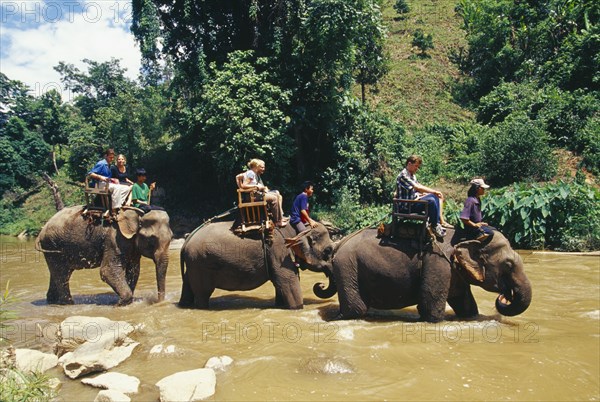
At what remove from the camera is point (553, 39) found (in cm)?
2327

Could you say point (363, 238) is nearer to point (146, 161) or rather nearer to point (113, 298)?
point (113, 298)

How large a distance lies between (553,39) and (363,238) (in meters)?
20.8

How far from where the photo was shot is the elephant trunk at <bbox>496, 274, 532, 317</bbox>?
6.34m

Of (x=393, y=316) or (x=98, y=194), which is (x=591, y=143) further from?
(x=98, y=194)

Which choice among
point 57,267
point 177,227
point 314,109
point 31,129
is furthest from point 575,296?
point 31,129

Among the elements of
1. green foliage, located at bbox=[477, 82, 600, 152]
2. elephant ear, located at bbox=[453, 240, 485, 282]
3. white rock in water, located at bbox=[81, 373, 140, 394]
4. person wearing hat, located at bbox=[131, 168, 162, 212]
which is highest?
green foliage, located at bbox=[477, 82, 600, 152]

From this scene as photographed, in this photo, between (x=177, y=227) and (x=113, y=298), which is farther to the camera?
(x=177, y=227)

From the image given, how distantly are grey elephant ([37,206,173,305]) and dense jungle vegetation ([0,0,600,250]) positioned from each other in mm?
7288

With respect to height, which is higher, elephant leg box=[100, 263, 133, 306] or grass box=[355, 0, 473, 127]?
grass box=[355, 0, 473, 127]

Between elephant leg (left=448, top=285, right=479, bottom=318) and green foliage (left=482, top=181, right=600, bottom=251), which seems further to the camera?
green foliage (left=482, top=181, right=600, bottom=251)

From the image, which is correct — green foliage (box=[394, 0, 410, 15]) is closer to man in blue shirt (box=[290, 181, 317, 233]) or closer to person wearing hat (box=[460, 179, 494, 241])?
man in blue shirt (box=[290, 181, 317, 233])

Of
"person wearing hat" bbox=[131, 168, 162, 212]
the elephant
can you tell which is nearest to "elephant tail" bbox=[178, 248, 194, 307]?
the elephant

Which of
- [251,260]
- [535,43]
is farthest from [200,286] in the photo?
[535,43]

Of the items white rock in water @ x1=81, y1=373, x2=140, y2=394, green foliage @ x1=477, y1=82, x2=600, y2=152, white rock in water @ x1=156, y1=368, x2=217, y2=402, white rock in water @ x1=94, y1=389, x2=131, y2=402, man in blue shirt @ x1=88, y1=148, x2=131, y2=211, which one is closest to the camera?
white rock in water @ x1=94, y1=389, x2=131, y2=402
